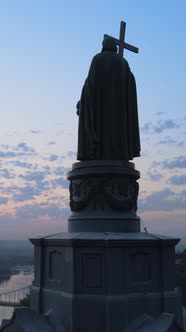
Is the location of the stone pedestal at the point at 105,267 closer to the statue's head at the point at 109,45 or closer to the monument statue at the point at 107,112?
the monument statue at the point at 107,112

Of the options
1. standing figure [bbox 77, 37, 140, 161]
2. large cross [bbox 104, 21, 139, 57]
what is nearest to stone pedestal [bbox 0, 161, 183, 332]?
standing figure [bbox 77, 37, 140, 161]

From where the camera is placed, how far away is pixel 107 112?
842cm

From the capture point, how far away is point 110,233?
7.43 metres

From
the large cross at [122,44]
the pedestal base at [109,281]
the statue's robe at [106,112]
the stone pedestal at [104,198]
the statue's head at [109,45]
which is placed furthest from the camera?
the large cross at [122,44]

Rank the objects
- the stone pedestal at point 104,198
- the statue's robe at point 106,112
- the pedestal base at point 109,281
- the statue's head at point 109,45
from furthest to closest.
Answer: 1. the statue's head at point 109,45
2. the statue's robe at point 106,112
3. the stone pedestal at point 104,198
4. the pedestal base at point 109,281

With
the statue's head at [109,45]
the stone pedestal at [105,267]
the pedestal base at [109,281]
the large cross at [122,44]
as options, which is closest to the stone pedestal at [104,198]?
the stone pedestal at [105,267]

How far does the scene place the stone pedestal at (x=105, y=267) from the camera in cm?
695

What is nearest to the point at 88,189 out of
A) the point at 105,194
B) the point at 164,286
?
the point at 105,194

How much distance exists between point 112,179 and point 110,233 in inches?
38.2

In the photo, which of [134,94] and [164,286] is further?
[134,94]

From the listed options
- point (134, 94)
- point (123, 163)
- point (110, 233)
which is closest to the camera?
point (110, 233)

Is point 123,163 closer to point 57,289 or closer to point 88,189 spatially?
point 88,189

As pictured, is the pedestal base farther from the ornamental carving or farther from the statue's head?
the statue's head

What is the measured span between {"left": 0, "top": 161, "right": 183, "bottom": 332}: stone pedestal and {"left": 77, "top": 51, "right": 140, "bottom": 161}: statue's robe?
39 centimetres
